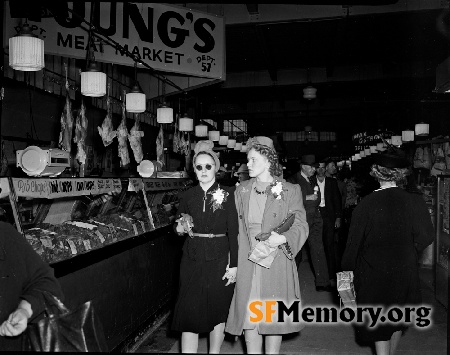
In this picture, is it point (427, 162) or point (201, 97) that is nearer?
point (427, 162)

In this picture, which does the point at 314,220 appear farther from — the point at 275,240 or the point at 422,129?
the point at 422,129

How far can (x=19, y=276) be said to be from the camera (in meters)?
2.50

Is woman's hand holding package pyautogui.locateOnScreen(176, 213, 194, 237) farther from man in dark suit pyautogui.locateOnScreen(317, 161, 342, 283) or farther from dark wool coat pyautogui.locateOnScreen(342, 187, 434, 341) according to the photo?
man in dark suit pyautogui.locateOnScreen(317, 161, 342, 283)

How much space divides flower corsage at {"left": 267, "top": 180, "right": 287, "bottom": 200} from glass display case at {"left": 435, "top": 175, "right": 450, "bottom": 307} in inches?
131

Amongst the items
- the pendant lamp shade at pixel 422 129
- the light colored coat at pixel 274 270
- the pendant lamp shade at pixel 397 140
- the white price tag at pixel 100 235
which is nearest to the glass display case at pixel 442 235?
the light colored coat at pixel 274 270

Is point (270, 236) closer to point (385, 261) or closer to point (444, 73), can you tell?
point (385, 261)

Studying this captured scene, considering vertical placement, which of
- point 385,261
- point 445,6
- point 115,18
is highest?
point 445,6

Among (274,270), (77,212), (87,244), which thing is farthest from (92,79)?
(274,270)

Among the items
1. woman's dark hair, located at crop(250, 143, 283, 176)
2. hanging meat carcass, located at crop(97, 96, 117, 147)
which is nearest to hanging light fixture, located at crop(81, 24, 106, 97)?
hanging meat carcass, located at crop(97, 96, 117, 147)

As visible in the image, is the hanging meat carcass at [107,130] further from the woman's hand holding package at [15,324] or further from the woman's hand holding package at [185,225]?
the woman's hand holding package at [15,324]

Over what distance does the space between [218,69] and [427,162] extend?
7.19 metres

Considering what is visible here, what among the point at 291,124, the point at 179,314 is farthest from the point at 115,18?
the point at 291,124

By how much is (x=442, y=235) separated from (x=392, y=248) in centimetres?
323

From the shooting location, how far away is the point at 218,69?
8.24m
